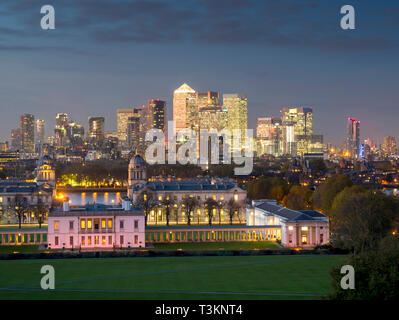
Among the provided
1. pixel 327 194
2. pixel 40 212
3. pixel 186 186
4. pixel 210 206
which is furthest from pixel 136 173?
pixel 327 194

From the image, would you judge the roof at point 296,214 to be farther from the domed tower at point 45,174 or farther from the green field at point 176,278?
the domed tower at point 45,174

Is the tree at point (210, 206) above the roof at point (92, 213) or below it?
below

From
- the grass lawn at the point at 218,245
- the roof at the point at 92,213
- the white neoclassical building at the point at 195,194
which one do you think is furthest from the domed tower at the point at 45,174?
the grass lawn at the point at 218,245

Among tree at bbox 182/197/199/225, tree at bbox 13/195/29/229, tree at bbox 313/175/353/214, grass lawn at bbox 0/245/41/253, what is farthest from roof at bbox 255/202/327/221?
tree at bbox 13/195/29/229

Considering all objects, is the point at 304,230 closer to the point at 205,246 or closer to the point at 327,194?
the point at 205,246
